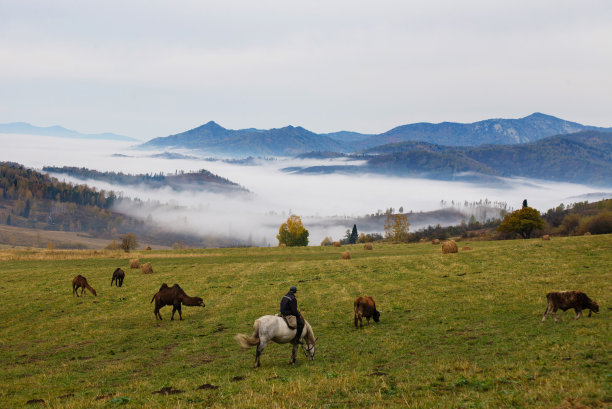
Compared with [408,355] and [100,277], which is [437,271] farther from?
[100,277]

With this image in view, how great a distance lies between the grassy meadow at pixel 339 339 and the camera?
43.4 ft

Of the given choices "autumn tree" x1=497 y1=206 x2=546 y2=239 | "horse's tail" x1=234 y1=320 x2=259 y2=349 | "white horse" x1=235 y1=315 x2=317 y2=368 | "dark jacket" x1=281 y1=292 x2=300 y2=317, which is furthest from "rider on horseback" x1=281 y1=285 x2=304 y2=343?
"autumn tree" x1=497 y1=206 x2=546 y2=239

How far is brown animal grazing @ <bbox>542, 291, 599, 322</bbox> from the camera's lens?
21922 mm

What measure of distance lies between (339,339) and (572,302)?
38.9 feet

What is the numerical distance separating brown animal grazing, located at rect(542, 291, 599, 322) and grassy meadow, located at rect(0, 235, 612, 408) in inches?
21.3

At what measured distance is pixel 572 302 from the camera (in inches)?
867

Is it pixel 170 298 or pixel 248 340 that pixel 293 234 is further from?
pixel 248 340

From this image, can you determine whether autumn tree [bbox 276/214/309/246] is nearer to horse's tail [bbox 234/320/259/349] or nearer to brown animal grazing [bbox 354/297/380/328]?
brown animal grazing [bbox 354/297/380/328]

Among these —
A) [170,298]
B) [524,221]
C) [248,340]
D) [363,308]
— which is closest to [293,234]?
[524,221]

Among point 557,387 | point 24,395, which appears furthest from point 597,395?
point 24,395

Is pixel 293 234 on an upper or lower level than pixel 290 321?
lower

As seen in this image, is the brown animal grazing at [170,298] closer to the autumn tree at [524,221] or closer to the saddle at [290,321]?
the saddle at [290,321]

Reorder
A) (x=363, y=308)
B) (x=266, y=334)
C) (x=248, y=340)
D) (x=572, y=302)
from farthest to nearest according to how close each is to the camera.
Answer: (x=363, y=308)
(x=572, y=302)
(x=248, y=340)
(x=266, y=334)

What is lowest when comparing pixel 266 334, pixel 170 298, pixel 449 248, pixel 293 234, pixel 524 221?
pixel 293 234
